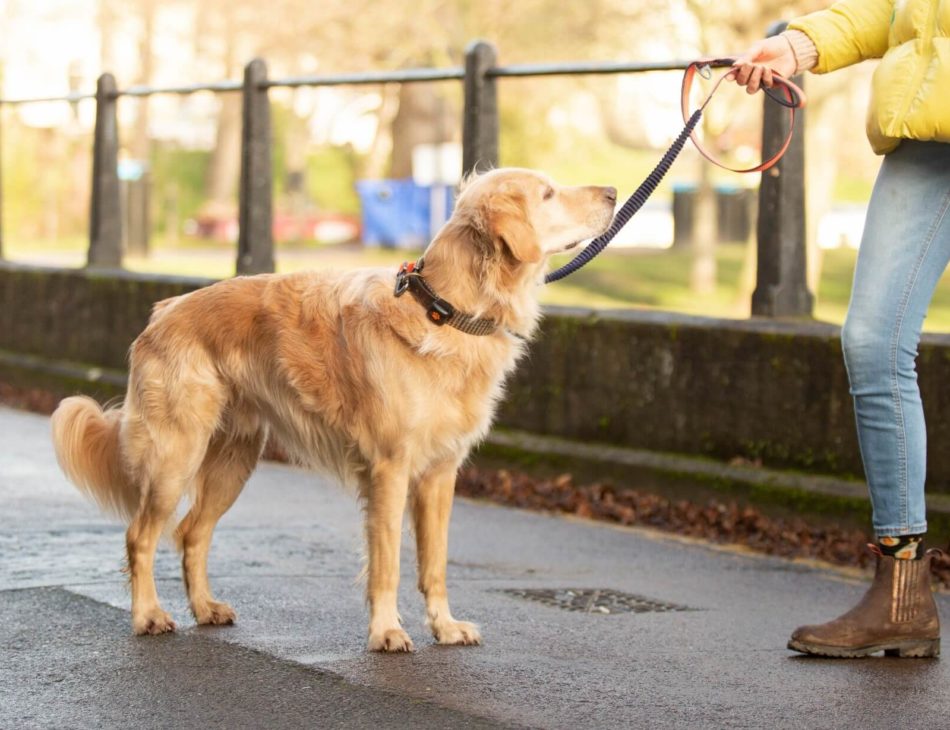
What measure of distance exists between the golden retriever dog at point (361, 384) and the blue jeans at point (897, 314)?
94cm

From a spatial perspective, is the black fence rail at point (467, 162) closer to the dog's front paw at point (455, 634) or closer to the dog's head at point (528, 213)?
the dog's head at point (528, 213)

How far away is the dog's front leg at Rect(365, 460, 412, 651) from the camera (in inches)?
209

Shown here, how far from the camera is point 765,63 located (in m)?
5.27

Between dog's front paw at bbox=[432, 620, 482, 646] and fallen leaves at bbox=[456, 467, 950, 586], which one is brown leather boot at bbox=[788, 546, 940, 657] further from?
fallen leaves at bbox=[456, 467, 950, 586]

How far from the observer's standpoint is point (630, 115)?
1181 inches

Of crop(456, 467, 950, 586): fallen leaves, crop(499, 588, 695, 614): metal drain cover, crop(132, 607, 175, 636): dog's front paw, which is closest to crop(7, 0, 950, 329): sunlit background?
crop(456, 467, 950, 586): fallen leaves

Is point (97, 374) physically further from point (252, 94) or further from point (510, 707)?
point (510, 707)

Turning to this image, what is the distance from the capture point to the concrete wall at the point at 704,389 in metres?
7.57

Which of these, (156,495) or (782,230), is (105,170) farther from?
(156,495)

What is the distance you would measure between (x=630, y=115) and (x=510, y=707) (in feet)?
85.7

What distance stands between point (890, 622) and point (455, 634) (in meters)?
1.34

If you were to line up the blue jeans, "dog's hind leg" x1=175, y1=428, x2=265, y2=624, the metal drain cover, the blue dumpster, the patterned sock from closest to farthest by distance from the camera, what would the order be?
1. the blue jeans
2. the patterned sock
3. "dog's hind leg" x1=175, y1=428, x2=265, y2=624
4. the metal drain cover
5. the blue dumpster

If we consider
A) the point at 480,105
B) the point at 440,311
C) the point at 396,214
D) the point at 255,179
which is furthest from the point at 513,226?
the point at 396,214

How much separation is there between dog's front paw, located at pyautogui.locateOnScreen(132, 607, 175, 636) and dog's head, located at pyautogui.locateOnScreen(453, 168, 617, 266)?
1.57 meters
